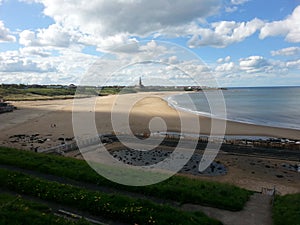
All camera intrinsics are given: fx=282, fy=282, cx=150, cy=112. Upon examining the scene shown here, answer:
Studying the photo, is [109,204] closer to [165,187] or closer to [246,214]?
[165,187]

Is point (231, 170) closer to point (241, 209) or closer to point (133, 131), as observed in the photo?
point (241, 209)

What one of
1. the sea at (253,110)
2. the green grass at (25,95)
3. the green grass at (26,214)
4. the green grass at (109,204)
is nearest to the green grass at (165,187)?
the green grass at (109,204)

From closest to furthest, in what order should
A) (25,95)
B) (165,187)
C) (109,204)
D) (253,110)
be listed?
(109,204), (165,187), (253,110), (25,95)

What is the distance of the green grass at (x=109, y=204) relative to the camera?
937cm

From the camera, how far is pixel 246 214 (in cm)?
1063

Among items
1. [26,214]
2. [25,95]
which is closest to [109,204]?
[26,214]

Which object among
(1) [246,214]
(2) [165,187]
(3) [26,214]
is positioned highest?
(3) [26,214]

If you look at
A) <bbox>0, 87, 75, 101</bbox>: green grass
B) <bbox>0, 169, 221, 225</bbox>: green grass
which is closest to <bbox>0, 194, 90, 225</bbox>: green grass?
<bbox>0, 169, 221, 225</bbox>: green grass

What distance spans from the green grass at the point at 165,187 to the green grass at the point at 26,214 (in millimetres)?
3553

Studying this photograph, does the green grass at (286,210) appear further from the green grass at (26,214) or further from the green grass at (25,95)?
the green grass at (25,95)

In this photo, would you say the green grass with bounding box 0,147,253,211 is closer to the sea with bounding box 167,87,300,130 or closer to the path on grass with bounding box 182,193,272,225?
the path on grass with bounding box 182,193,272,225

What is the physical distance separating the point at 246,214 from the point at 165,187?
3.46 m

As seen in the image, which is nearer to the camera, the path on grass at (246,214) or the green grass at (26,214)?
the green grass at (26,214)

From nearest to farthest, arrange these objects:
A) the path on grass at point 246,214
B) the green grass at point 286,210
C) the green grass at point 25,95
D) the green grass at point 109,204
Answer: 1. the green grass at point 109,204
2. the green grass at point 286,210
3. the path on grass at point 246,214
4. the green grass at point 25,95
